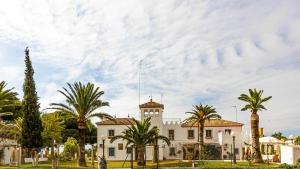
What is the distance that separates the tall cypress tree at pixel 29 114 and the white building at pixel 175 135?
1011cm

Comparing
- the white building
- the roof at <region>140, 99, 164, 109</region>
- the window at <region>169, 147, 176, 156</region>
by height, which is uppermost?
the roof at <region>140, 99, 164, 109</region>

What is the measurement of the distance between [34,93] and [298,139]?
1310 inches

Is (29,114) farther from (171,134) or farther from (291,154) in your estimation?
(291,154)

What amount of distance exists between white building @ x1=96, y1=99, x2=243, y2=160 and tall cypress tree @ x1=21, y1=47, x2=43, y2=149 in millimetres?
10108

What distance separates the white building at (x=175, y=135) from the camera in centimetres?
6197

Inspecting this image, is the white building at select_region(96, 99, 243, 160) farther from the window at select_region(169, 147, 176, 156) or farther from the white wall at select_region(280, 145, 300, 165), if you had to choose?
the white wall at select_region(280, 145, 300, 165)

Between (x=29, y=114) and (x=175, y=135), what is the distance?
2175cm

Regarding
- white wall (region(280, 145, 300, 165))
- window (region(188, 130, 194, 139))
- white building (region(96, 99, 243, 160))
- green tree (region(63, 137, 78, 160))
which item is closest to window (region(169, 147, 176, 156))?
white building (region(96, 99, 243, 160))

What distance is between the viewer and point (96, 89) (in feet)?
159

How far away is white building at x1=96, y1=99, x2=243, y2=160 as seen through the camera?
61969 millimetres

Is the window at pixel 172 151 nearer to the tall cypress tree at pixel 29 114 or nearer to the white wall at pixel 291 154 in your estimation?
the tall cypress tree at pixel 29 114

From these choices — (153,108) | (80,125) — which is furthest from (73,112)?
(153,108)

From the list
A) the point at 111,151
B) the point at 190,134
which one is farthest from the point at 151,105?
the point at 111,151

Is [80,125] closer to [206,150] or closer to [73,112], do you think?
[73,112]
